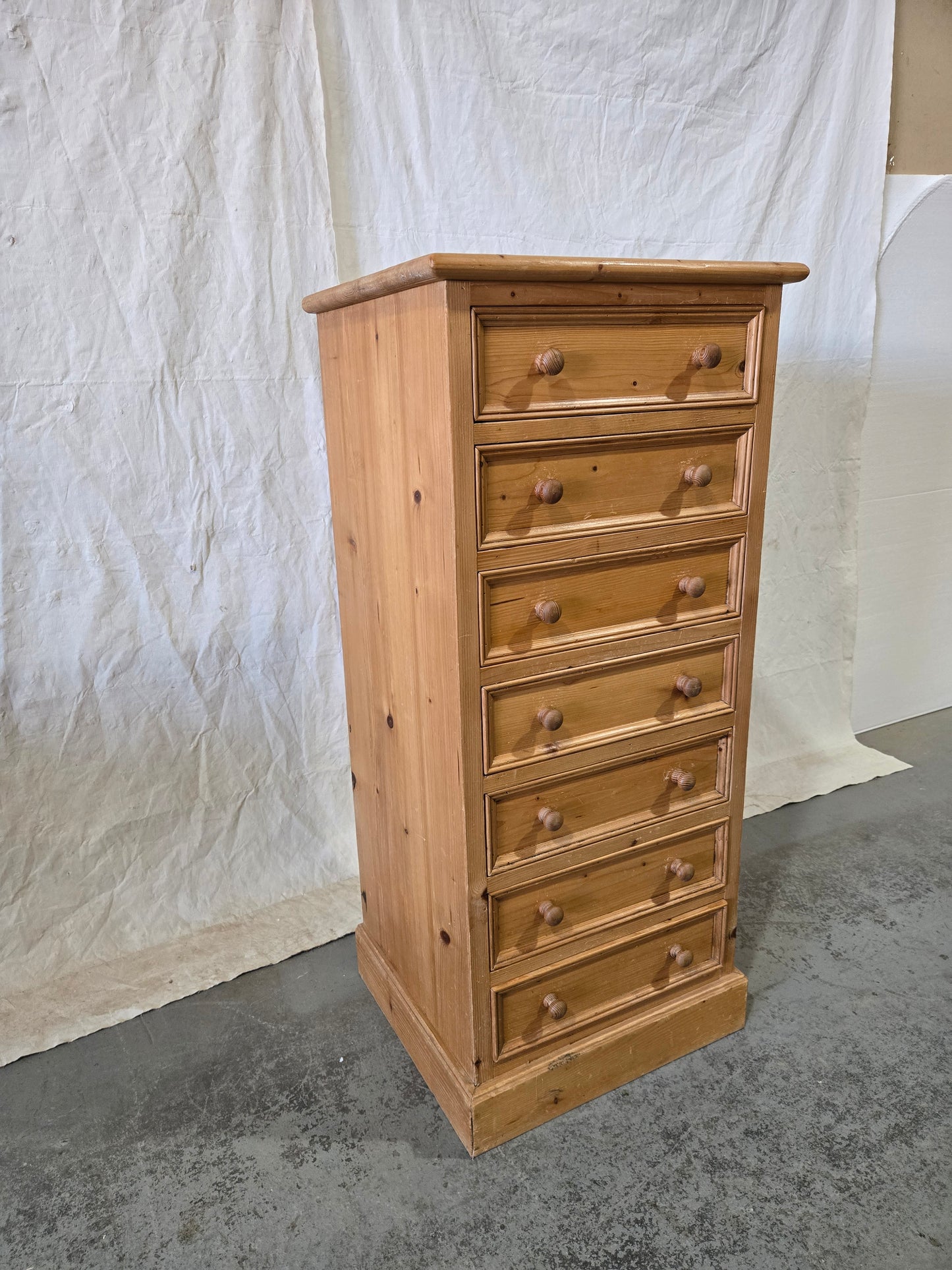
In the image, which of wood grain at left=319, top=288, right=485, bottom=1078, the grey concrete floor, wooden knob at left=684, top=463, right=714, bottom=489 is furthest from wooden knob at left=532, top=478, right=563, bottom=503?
the grey concrete floor

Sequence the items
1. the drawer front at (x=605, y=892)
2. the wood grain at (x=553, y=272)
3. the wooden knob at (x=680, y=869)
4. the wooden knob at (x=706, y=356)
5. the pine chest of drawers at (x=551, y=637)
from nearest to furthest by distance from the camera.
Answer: the wood grain at (x=553, y=272) → the pine chest of drawers at (x=551, y=637) → the wooden knob at (x=706, y=356) → the drawer front at (x=605, y=892) → the wooden knob at (x=680, y=869)

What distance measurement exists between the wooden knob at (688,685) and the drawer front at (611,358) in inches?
17.3

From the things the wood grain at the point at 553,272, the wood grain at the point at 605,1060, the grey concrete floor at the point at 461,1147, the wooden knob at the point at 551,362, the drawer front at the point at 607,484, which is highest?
the wood grain at the point at 553,272

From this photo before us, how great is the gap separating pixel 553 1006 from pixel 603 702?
52cm

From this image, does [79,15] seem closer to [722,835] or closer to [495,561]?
[495,561]

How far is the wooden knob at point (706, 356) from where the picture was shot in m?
1.30

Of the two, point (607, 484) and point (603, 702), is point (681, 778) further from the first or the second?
point (607, 484)

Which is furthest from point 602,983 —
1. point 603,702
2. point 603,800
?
point 603,702

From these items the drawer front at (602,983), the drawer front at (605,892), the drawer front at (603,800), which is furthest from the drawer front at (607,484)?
the drawer front at (602,983)

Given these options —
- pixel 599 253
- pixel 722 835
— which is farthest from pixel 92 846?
pixel 599 253

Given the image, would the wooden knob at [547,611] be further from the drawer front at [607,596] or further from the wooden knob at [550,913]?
the wooden knob at [550,913]

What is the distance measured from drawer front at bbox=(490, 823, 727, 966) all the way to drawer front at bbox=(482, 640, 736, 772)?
8.9 inches

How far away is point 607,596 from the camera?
1347 millimetres

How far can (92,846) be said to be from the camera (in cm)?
187
